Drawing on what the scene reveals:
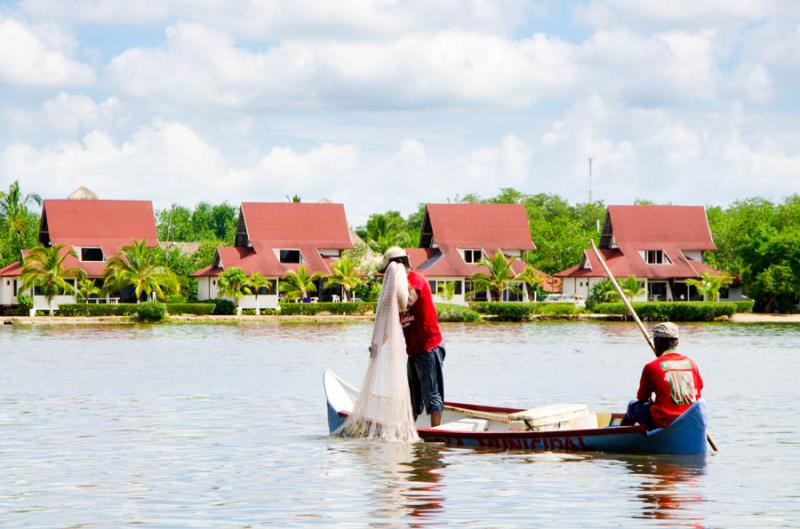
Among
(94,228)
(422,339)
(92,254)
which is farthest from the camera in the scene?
(94,228)

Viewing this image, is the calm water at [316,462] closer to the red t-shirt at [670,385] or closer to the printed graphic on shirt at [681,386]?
the red t-shirt at [670,385]

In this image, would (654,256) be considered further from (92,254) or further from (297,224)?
(92,254)

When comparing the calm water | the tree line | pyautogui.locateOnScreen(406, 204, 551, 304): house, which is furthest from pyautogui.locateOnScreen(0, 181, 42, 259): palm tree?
the calm water

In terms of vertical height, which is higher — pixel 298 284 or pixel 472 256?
pixel 472 256

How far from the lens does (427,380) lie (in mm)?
15461

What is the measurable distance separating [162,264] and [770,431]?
59.3 meters

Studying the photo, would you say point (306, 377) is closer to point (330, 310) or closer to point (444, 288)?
point (330, 310)

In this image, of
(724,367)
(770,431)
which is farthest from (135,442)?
(724,367)

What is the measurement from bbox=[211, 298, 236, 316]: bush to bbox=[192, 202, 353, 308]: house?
1743 millimetres

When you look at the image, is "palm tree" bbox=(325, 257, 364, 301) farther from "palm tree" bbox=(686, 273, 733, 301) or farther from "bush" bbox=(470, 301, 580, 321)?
"palm tree" bbox=(686, 273, 733, 301)

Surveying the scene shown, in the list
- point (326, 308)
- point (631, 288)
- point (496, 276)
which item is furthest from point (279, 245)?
point (631, 288)

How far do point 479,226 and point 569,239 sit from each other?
12.6 m

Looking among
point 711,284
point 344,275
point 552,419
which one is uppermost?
point 344,275

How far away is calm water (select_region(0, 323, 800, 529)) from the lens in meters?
11.5
